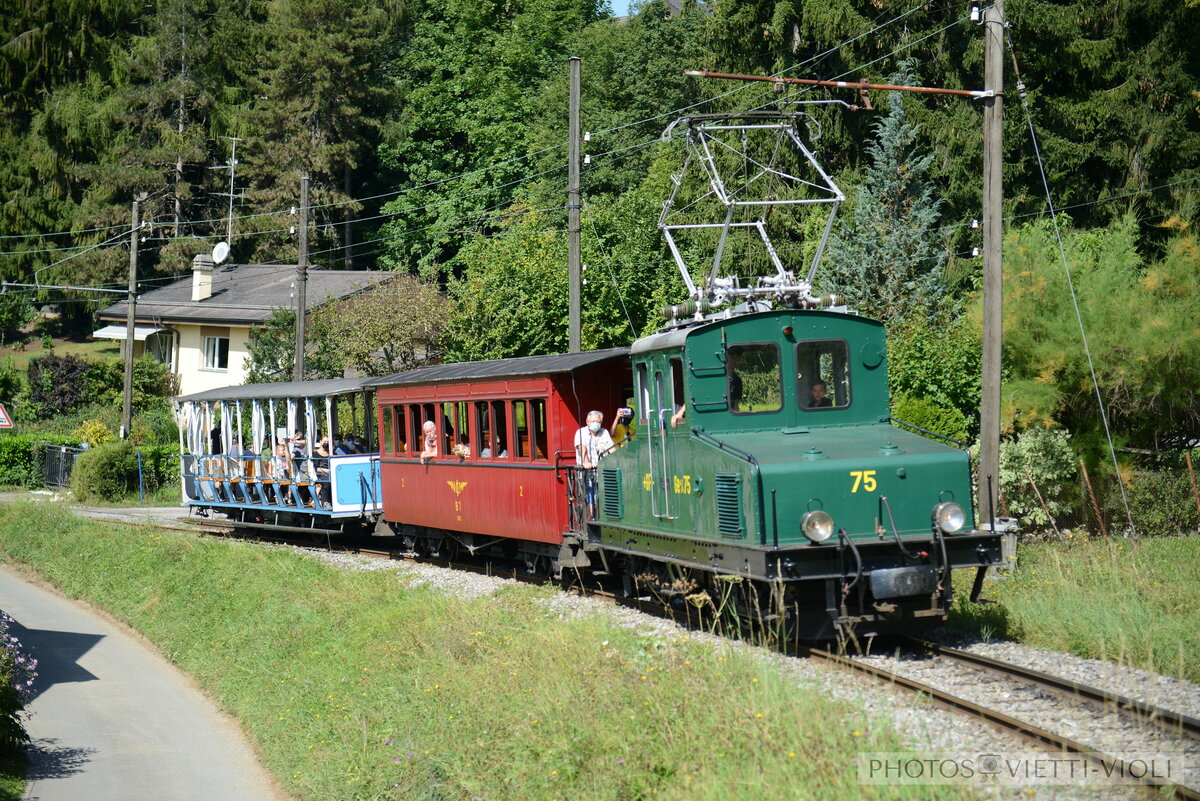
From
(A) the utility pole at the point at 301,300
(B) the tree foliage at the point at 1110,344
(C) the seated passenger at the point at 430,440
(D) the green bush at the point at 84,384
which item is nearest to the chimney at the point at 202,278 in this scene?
(D) the green bush at the point at 84,384

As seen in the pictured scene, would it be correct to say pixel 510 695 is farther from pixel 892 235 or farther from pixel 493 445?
pixel 892 235

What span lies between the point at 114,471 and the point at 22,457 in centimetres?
682

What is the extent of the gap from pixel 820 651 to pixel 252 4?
58.8 meters

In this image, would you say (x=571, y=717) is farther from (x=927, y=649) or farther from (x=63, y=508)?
(x=63, y=508)

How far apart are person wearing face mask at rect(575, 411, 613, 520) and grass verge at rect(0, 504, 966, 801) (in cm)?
129

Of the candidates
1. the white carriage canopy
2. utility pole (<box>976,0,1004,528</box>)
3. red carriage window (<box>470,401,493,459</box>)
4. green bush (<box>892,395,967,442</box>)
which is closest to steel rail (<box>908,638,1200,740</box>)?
utility pole (<box>976,0,1004,528</box>)

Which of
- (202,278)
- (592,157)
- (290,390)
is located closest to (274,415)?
(290,390)

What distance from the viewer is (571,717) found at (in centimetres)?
897

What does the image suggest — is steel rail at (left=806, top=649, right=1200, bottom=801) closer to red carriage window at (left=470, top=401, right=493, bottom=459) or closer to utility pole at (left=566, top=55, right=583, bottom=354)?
red carriage window at (left=470, top=401, right=493, bottom=459)

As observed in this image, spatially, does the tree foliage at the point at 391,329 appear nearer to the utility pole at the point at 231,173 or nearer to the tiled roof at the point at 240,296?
the tiled roof at the point at 240,296

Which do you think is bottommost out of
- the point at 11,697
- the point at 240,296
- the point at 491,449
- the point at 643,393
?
the point at 11,697

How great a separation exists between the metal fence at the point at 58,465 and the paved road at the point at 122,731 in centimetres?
1886

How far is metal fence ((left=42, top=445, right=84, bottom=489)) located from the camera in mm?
38062

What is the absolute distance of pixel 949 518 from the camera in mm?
10320
